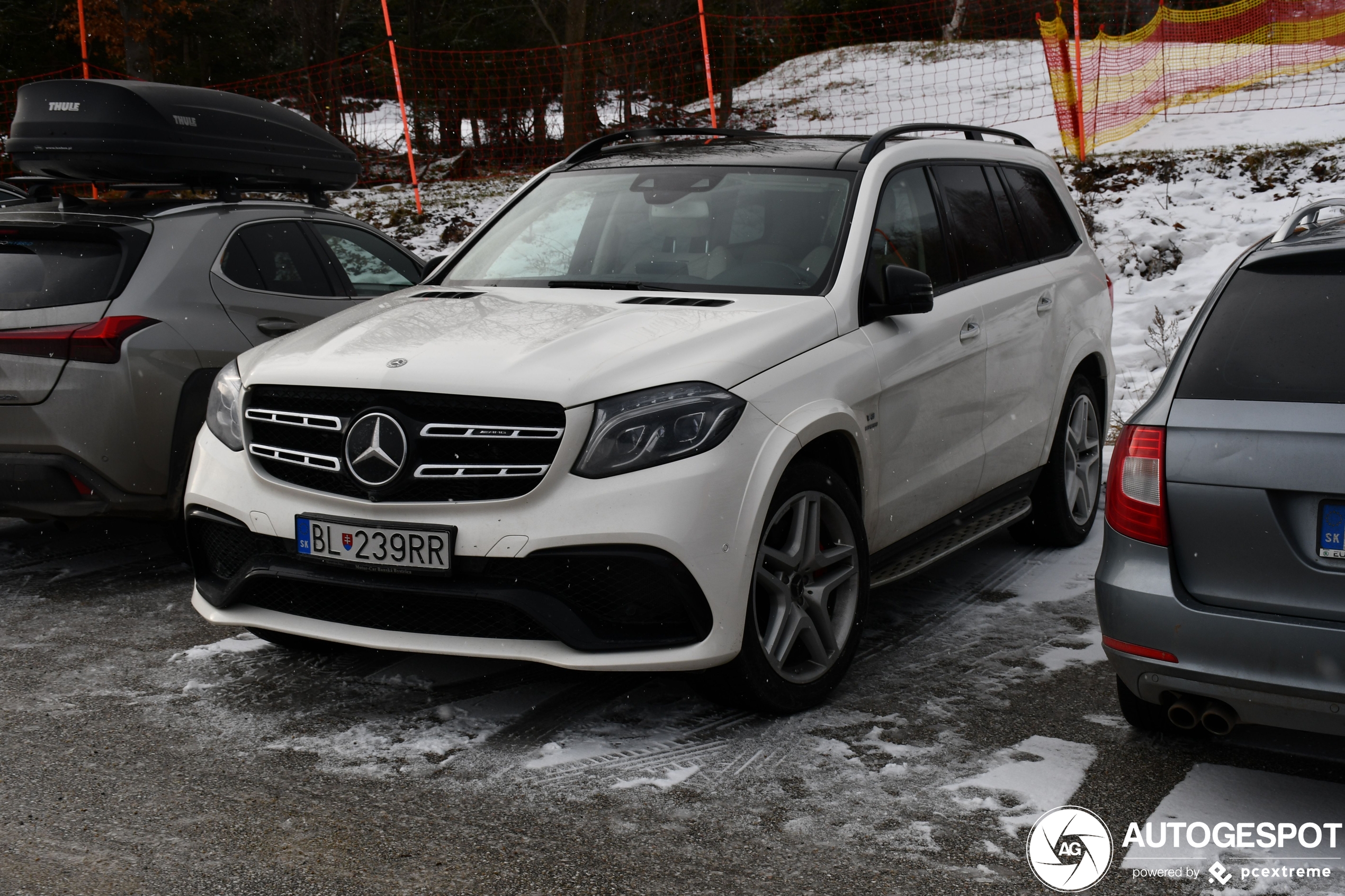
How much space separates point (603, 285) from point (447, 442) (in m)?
1.23

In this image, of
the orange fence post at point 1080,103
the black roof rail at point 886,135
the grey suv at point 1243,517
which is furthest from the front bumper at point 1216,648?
the orange fence post at point 1080,103

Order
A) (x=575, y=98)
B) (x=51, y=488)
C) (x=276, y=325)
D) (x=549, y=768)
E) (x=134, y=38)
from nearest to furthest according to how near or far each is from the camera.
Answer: (x=549, y=768) < (x=51, y=488) < (x=276, y=325) < (x=575, y=98) < (x=134, y=38)

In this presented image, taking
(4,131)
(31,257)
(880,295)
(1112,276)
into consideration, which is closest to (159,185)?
(31,257)

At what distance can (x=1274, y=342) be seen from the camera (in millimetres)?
3148

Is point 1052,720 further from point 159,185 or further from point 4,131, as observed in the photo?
point 4,131

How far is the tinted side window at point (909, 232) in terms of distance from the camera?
15.0 ft

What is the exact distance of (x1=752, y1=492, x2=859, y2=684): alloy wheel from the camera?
12.5 ft

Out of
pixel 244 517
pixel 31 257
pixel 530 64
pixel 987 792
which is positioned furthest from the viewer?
pixel 530 64

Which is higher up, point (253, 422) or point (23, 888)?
point (253, 422)

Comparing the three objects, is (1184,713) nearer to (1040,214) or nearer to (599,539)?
(599,539)

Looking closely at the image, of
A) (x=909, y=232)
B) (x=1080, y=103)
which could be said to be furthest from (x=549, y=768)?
(x=1080, y=103)

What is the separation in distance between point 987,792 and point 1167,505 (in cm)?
92

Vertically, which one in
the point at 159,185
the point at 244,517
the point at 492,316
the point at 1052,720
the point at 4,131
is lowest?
the point at 1052,720

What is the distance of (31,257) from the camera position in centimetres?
526
